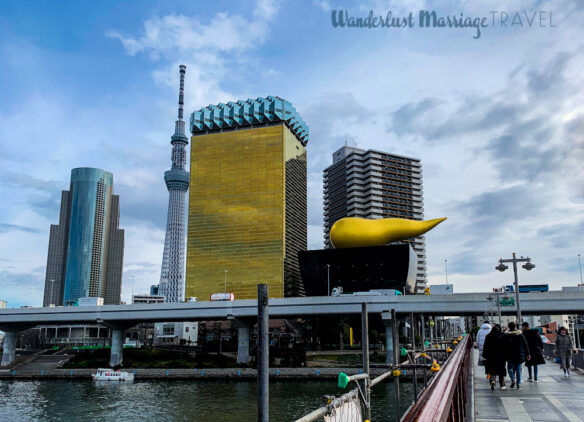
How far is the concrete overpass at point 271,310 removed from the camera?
198 ft

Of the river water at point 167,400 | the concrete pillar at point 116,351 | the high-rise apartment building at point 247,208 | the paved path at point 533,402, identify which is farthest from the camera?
the high-rise apartment building at point 247,208

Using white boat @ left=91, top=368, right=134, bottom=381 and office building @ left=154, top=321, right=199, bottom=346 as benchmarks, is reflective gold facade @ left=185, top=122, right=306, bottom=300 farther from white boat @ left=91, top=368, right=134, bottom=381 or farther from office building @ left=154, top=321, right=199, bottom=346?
white boat @ left=91, top=368, right=134, bottom=381

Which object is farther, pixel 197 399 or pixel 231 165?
pixel 231 165

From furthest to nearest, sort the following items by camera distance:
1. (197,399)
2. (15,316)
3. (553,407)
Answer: (15,316), (197,399), (553,407)

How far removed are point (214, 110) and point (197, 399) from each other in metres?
136

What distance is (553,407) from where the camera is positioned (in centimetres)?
1091

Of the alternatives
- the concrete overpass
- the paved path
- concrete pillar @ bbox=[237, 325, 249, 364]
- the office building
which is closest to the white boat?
the concrete overpass

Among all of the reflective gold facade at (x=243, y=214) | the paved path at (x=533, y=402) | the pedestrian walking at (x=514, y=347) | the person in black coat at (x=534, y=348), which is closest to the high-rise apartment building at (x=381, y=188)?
the reflective gold facade at (x=243, y=214)

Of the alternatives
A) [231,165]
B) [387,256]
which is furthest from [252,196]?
[387,256]

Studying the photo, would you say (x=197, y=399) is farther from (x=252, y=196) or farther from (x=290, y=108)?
(x=290, y=108)

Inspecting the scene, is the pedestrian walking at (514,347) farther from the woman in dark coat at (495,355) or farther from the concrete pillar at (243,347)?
the concrete pillar at (243,347)

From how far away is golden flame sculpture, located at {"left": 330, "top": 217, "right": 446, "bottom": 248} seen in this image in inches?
3312

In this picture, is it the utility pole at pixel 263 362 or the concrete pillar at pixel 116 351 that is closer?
the utility pole at pixel 263 362

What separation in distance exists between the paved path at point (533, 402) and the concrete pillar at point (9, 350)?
75.7 meters
